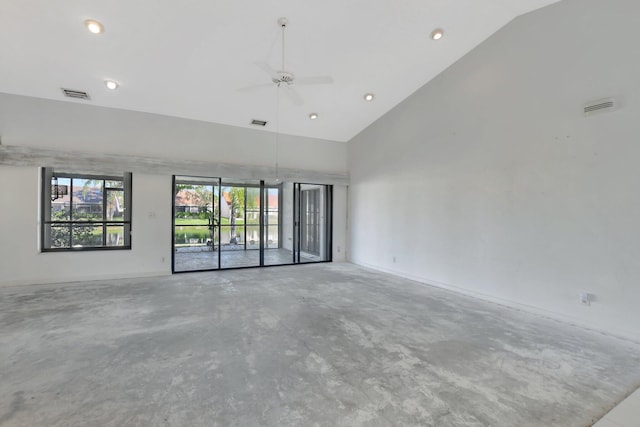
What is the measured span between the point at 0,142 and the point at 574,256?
9370 mm

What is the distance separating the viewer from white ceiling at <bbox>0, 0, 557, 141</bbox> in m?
3.80

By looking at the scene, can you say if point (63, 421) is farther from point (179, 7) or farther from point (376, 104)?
point (376, 104)

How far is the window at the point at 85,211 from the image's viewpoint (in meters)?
5.66

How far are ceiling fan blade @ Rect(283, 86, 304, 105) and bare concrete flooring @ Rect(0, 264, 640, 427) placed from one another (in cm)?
392

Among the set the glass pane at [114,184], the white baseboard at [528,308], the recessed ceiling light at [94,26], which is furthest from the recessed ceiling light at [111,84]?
the white baseboard at [528,308]

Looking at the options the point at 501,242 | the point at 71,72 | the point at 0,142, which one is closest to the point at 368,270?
the point at 501,242

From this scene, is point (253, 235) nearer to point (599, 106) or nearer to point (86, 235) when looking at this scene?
point (86, 235)

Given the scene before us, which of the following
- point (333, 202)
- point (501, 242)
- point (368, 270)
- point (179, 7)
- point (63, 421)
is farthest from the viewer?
point (333, 202)

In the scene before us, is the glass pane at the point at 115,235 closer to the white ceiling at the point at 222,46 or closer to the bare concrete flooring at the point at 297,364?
the bare concrete flooring at the point at 297,364

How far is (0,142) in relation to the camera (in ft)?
17.0

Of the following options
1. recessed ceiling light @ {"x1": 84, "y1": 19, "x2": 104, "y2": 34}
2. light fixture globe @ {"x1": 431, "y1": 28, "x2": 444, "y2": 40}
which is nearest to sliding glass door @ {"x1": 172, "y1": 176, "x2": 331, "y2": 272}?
recessed ceiling light @ {"x1": 84, "y1": 19, "x2": 104, "y2": 34}

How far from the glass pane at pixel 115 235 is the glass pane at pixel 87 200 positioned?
0.95 feet

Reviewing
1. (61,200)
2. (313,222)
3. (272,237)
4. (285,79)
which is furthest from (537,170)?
(61,200)

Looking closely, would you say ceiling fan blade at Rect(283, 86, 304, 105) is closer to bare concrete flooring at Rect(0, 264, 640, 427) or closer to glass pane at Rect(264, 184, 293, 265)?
glass pane at Rect(264, 184, 293, 265)
